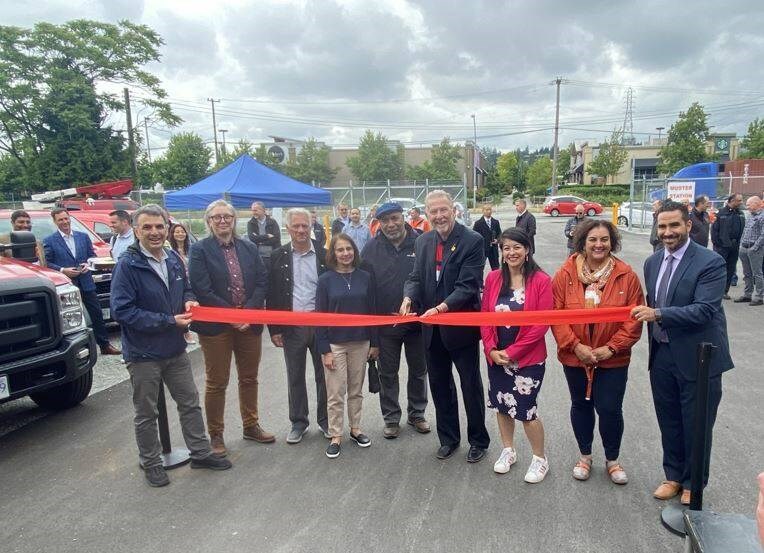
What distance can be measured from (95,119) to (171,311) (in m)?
32.6

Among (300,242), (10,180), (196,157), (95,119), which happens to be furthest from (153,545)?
(196,157)

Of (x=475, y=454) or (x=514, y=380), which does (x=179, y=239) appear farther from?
(x=514, y=380)

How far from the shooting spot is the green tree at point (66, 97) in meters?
28.4

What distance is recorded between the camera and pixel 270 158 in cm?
5381

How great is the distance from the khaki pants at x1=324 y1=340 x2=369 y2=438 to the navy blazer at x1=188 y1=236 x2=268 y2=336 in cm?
72

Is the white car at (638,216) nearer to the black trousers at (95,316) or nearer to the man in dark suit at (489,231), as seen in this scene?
the man in dark suit at (489,231)

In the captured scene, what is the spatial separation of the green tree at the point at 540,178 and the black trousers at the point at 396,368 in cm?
6649

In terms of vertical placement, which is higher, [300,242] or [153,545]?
[300,242]

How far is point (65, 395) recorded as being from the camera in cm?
505

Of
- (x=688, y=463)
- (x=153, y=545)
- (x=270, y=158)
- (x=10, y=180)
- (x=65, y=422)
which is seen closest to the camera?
(x=153, y=545)

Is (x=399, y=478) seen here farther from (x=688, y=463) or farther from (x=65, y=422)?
(x=65, y=422)

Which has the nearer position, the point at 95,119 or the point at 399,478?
the point at 399,478

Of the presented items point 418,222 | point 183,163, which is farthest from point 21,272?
point 183,163

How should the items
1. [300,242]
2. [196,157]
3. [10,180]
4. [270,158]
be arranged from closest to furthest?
[300,242] → [10,180] → [196,157] → [270,158]
